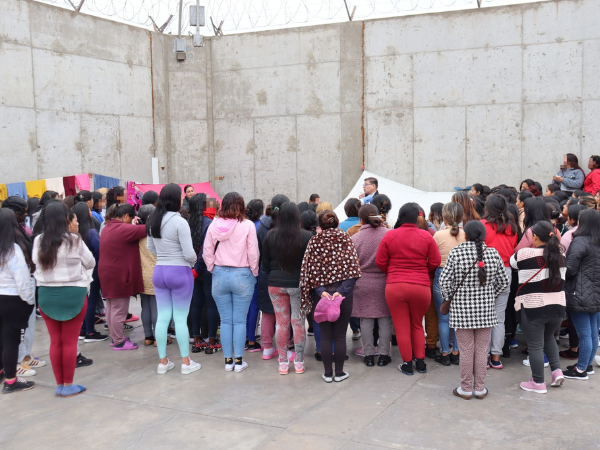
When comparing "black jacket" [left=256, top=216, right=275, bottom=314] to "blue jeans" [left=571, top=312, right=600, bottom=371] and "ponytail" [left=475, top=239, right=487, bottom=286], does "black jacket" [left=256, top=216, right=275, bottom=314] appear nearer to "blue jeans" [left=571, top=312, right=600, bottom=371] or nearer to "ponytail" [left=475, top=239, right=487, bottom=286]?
"ponytail" [left=475, top=239, right=487, bottom=286]

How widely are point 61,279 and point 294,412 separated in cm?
219

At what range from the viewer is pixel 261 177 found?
13.2 m

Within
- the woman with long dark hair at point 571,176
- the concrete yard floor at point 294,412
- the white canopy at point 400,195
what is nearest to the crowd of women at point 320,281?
the concrete yard floor at point 294,412

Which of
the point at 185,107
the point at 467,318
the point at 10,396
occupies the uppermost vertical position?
the point at 185,107

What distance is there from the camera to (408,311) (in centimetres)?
502

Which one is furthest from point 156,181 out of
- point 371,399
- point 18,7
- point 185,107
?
point 371,399

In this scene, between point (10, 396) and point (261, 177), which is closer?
point (10, 396)

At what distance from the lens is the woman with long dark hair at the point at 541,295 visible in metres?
4.43

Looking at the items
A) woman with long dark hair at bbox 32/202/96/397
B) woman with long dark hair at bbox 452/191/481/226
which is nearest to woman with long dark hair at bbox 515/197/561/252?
woman with long dark hair at bbox 452/191/481/226

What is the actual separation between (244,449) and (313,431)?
20.7 inches

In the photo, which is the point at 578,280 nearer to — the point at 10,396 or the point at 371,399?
the point at 371,399

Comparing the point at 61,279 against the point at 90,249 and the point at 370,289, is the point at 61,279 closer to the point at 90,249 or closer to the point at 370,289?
the point at 90,249

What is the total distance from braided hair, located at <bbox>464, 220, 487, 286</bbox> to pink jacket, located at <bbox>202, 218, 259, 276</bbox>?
6.47ft

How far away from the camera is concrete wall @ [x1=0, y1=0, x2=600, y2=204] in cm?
1066
